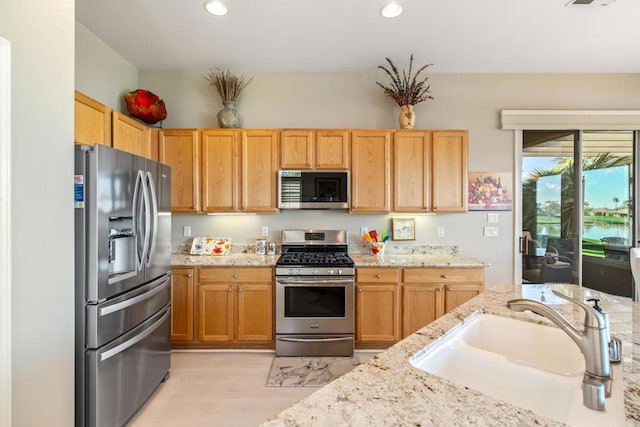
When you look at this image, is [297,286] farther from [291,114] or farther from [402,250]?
[291,114]

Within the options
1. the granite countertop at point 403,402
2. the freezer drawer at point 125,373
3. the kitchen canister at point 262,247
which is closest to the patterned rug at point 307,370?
the freezer drawer at point 125,373

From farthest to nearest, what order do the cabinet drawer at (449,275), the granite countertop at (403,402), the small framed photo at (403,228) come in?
1. the small framed photo at (403,228)
2. the cabinet drawer at (449,275)
3. the granite countertop at (403,402)

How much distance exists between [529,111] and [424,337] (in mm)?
3516

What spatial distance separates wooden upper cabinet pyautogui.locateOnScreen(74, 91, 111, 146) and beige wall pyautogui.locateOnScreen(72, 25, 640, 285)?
3.33 feet

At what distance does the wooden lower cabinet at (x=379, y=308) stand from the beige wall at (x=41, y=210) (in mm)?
2203

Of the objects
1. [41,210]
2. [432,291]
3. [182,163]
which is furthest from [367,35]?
[41,210]

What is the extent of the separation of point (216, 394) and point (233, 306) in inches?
30.9

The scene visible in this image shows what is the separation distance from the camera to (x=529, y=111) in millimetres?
3420

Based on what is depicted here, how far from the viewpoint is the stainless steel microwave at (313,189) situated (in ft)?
10.4

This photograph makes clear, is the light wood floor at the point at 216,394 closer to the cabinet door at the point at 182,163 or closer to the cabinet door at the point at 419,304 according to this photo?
the cabinet door at the point at 419,304

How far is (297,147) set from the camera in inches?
125

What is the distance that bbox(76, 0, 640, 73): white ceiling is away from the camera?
2.38 m

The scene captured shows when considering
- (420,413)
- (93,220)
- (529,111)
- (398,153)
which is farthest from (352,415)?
(529,111)

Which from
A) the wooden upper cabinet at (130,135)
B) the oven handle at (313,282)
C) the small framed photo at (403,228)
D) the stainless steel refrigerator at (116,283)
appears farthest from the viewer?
the small framed photo at (403,228)
